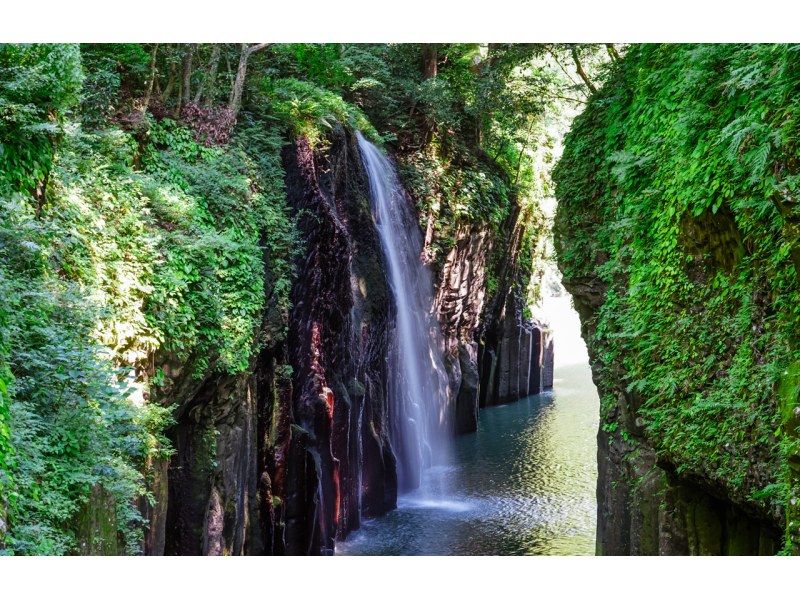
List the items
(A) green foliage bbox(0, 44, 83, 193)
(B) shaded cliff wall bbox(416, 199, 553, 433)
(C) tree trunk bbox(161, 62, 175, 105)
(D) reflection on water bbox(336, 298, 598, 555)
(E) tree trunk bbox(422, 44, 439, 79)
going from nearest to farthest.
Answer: (A) green foliage bbox(0, 44, 83, 193)
(C) tree trunk bbox(161, 62, 175, 105)
(D) reflection on water bbox(336, 298, 598, 555)
(E) tree trunk bbox(422, 44, 439, 79)
(B) shaded cliff wall bbox(416, 199, 553, 433)

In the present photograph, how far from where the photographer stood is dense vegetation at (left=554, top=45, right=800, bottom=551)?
5527mm

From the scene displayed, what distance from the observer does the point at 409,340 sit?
17.3m

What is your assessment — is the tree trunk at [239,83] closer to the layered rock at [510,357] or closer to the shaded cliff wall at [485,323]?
the shaded cliff wall at [485,323]

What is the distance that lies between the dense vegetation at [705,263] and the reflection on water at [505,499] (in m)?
3.63

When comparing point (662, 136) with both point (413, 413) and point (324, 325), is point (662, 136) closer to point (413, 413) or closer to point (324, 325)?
point (324, 325)

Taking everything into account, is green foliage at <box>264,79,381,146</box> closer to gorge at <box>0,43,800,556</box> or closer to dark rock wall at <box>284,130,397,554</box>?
gorge at <box>0,43,800,556</box>

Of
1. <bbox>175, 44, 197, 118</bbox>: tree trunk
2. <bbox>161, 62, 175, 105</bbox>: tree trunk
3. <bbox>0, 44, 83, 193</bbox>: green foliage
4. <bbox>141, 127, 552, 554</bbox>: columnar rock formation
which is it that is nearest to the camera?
<bbox>0, 44, 83, 193</bbox>: green foliage

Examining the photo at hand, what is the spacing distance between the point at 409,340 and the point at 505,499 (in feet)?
14.3

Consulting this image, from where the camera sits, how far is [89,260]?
6766 millimetres

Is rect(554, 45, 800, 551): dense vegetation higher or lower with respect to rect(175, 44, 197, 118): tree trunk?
lower

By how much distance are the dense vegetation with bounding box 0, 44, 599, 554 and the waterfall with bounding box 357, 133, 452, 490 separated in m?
2.19

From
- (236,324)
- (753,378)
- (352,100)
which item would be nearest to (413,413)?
(352,100)

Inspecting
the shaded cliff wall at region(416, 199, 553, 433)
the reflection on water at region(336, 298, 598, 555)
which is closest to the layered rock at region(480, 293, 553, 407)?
the shaded cliff wall at region(416, 199, 553, 433)

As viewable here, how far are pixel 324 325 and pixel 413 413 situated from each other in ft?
19.9
